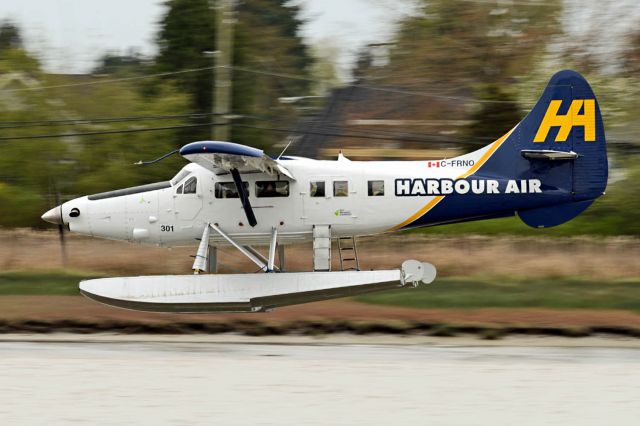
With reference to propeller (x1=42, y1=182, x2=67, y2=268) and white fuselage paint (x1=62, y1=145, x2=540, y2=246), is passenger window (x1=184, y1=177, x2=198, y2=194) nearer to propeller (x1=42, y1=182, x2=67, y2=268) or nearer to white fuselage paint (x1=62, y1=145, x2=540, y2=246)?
white fuselage paint (x1=62, y1=145, x2=540, y2=246)

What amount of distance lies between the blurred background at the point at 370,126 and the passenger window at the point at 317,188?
2.02m

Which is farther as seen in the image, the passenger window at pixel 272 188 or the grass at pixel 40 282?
the grass at pixel 40 282

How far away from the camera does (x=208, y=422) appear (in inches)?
508

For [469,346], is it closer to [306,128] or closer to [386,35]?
[306,128]

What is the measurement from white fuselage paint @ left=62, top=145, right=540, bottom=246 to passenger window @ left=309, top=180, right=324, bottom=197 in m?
0.05

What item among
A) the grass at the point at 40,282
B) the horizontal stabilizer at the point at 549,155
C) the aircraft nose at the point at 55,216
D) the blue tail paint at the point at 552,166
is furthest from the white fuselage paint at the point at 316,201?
the grass at the point at 40,282

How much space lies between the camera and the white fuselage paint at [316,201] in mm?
18734

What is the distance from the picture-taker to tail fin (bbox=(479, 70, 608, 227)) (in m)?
18.6

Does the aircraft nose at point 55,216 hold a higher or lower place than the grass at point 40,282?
higher

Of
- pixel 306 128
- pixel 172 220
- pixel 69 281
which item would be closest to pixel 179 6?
pixel 306 128

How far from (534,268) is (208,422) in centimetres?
1208

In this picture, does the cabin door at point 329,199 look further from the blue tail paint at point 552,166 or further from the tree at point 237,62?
the tree at point 237,62

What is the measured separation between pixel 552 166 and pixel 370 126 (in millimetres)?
15893

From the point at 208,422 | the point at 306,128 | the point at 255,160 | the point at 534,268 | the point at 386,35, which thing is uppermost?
the point at 386,35
